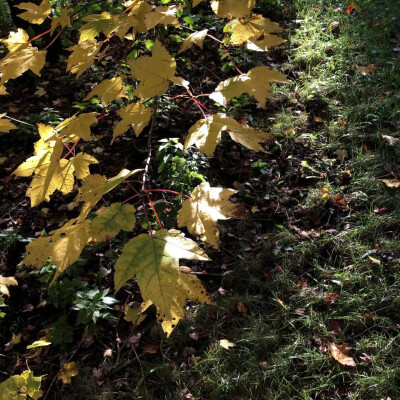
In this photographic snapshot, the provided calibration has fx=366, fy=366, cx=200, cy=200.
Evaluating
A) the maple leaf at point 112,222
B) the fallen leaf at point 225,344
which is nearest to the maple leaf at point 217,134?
the maple leaf at point 112,222

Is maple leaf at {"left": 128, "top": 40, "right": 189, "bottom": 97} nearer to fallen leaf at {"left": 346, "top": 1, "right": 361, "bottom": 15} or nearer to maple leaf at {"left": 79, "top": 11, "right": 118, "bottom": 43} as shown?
maple leaf at {"left": 79, "top": 11, "right": 118, "bottom": 43}

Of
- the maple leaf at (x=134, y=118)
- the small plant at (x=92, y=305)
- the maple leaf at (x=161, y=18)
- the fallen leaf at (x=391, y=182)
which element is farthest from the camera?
the fallen leaf at (x=391, y=182)

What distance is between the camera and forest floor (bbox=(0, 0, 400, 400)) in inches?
79.2

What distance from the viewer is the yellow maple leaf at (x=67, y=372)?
2121mm

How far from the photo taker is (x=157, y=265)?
2.68 ft

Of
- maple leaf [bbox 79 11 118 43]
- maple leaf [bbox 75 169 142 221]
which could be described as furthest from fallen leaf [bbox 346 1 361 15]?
maple leaf [bbox 75 169 142 221]

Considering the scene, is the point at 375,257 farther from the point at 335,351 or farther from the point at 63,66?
the point at 63,66

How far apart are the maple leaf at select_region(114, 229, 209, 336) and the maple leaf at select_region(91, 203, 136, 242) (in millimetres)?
120

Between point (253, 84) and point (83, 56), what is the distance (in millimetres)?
561

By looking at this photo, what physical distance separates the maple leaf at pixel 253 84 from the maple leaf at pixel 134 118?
22 cm

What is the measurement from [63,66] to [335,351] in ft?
14.1

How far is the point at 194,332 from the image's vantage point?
2248 millimetres

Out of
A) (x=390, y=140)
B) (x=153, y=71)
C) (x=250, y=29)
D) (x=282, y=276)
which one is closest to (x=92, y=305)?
(x=282, y=276)

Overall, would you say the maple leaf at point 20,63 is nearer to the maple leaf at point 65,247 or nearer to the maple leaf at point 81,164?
the maple leaf at point 81,164
